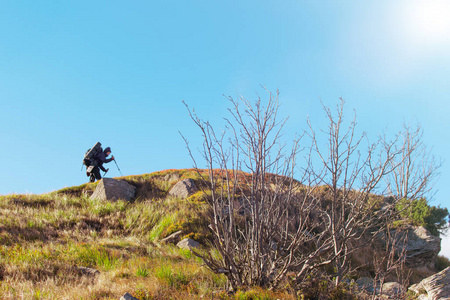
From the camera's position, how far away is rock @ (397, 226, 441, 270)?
1267 centimetres

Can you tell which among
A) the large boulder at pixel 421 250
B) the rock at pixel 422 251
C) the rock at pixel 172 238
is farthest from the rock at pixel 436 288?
the rock at pixel 172 238

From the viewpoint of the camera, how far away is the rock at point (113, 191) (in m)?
12.8

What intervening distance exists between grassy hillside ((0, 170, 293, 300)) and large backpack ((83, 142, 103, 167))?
180 centimetres

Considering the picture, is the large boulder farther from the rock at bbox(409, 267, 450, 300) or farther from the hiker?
the hiker

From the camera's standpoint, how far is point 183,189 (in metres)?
13.6

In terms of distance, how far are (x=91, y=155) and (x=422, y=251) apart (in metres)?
15.6

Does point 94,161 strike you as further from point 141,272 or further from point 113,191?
point 141,272

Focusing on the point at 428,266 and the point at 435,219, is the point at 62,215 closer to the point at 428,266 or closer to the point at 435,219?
the point at 428,266

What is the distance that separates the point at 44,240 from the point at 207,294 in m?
6.08

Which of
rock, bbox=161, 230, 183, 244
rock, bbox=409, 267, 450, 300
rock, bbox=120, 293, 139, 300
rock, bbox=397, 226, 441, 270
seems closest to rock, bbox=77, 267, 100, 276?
rock, bbox=120, 293, 139, 300

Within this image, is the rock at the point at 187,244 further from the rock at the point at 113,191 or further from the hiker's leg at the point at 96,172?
the hiker's leg at the point at 96,172

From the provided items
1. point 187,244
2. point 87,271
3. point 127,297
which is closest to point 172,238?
point 187,244

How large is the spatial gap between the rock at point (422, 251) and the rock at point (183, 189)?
8.74 meters

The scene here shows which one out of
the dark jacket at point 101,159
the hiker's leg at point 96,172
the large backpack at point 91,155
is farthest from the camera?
the dark jacket at point 101,159
